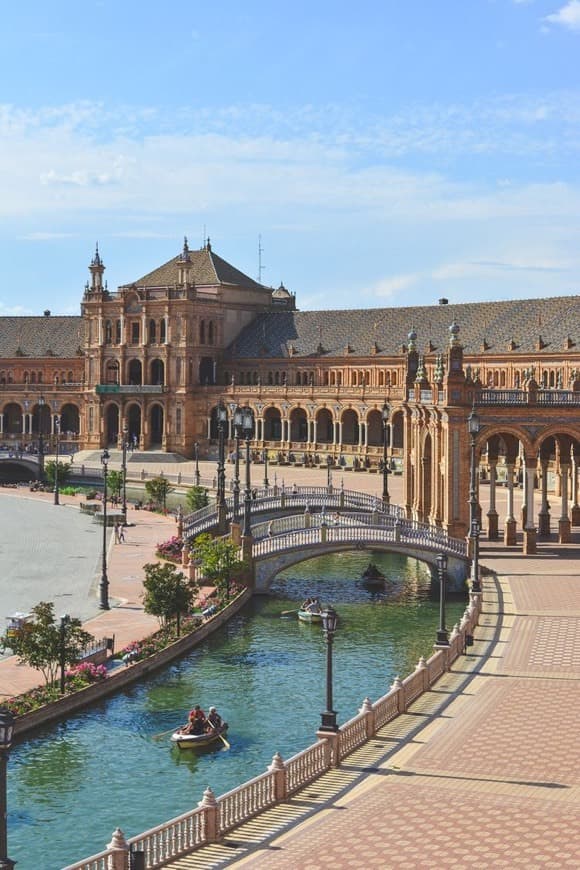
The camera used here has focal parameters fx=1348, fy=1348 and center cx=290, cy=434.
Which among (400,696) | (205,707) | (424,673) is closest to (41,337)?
(205,707)

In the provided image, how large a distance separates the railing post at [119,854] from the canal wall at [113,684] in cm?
1386

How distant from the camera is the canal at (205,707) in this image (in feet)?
112

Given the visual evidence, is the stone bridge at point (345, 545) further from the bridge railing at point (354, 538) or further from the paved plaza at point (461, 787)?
the paved plaza at point (461, 787)

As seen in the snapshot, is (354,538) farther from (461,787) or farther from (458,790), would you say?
(458,790)

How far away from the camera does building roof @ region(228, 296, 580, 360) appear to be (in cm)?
12150

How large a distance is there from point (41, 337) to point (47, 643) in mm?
125783

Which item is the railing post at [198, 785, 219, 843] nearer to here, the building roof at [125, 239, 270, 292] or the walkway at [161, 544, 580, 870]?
the walkway at [161, 544, 580, 870]

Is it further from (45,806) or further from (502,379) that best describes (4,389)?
(45,806)

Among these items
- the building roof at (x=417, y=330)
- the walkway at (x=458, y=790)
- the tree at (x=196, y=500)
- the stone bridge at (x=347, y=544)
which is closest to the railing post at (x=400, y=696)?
the walkway at (x=458, y=790)

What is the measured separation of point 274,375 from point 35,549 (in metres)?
72.1

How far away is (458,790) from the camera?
31094mm

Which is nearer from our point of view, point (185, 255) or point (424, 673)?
point (424, 673)

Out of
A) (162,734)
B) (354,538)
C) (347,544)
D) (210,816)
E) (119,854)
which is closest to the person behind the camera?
(119,854)

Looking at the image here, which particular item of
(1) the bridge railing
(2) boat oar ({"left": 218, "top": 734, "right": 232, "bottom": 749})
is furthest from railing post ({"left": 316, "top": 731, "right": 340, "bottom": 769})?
(1) the bridge railing
